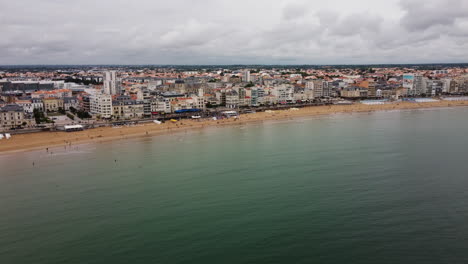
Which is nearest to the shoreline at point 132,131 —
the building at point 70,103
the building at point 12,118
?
the building at point 12,118

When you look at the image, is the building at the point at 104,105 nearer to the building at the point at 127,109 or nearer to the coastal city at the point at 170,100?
the coastal city at the point at 170,100

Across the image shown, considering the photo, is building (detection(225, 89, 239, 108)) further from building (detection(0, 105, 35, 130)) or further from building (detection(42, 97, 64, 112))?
building (detection(0, 105, 35, 130))

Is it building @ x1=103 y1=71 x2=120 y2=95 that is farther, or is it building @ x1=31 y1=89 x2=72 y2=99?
building @ x1=103 y1=71 x2=120 y2=95

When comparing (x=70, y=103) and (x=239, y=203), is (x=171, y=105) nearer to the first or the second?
(x=70, y=103)

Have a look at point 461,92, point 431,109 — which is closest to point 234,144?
point 431,109

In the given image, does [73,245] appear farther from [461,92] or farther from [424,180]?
[461,92]

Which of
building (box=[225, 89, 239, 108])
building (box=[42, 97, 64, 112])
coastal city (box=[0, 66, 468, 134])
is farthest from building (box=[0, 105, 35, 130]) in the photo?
building (box=[225, 89, 239, 108])
